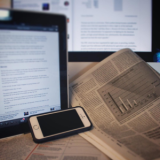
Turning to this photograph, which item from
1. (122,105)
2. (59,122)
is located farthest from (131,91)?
(59,122)

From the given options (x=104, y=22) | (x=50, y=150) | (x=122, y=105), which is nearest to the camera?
(x=50, y=150)

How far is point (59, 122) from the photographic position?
1.17ft

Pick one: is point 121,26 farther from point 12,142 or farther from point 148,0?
point 12,142

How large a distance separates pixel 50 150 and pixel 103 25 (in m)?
0.49

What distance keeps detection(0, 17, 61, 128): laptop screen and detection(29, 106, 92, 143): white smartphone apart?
30 mm

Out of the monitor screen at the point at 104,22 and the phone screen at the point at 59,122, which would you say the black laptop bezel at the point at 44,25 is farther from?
the monitor screen at the point at 104,22

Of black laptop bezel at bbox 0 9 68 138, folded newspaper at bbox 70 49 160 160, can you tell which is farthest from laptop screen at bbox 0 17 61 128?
folded newspaper at bbox 70 49 160 160

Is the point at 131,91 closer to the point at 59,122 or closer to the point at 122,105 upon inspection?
the point at 122,105

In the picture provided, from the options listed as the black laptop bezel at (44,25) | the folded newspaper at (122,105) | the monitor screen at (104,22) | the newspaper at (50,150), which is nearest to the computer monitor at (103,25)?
the monitor screen at (104,22)

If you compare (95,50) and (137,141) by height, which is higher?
(95,50)

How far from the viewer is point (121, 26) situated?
0.56 meters

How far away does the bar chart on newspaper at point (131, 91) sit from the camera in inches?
16.1

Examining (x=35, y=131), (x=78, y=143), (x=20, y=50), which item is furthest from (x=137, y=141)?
(x=20, y=50)

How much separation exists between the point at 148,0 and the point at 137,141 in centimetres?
54
